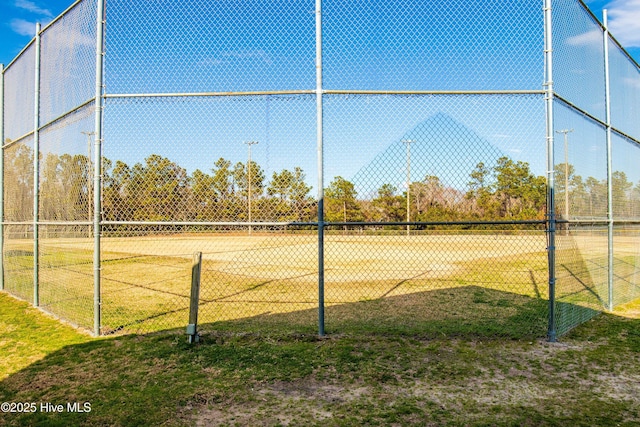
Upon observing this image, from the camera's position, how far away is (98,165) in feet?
17.1

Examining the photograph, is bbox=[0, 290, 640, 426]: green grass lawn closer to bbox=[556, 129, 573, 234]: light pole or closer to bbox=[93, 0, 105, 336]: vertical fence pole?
bbox=[93, 0, 105, 336]: vertical fence pole

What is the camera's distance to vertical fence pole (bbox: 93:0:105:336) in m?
5.20

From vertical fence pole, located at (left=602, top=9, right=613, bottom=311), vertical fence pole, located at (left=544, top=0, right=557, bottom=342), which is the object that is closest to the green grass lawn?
vertical fence pole, located at (left=544, top=0, right=557, bottom=342)

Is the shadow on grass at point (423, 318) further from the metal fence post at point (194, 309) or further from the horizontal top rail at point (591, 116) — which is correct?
the horizontal top rail at point (591, 116)

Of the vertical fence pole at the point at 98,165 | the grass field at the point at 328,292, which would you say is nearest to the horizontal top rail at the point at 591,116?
the grass field at the point at 328,292

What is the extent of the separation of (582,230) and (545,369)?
2.78 meters

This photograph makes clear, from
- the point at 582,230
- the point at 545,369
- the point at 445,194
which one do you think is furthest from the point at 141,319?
the point at 582,230

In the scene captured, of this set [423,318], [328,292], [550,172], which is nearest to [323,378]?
[423,318]

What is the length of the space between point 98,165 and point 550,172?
555 cm

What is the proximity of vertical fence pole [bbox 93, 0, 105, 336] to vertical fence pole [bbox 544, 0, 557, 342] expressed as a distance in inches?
217

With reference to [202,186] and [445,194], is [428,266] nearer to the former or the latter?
[445,194]

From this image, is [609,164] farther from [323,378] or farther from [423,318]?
[323,378]

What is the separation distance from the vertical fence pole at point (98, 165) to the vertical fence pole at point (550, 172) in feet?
18.1

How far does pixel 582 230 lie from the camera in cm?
609
